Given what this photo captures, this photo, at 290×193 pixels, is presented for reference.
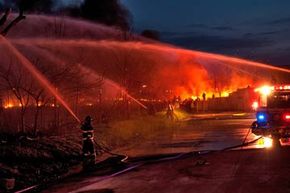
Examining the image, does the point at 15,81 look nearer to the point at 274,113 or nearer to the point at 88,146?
the point at 88,146

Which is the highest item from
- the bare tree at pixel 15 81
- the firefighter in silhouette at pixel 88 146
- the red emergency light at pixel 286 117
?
the bare tree at pixel 15 81

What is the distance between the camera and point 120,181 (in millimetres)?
11695

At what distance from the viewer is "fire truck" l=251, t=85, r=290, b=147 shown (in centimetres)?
1853

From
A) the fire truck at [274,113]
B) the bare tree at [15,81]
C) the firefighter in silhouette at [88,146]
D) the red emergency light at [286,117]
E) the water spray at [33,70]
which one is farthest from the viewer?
the water spray at [33,70]

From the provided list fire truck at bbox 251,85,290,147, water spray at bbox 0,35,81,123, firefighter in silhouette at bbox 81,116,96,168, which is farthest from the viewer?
water spray at bbox 0,35,81,123

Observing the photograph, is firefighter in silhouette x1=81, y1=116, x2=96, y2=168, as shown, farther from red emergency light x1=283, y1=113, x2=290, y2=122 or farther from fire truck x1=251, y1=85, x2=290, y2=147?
red emergency light x1=283, y1=113, x2=290, y2=122

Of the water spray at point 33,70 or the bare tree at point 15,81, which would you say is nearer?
the bare tree at point 15,81

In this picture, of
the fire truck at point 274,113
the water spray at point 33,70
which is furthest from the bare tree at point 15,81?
the fire truck at point 274,113

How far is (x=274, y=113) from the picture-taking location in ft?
61.3

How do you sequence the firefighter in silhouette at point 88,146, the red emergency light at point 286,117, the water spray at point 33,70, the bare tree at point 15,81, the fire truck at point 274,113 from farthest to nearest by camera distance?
1. the water spray at point 33,70
2. the bare tree at point 15,81
3. the fire truck at point 274,113
4. the red emergency light at point 286,117
5. the firefighter in silhouette at point 88,146

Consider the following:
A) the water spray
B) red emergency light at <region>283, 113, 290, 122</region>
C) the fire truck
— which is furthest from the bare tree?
red emergency light at <region>283, 113, 290, 122</region>

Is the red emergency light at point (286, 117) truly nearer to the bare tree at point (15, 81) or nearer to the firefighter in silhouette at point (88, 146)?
the firefighter in silhouette at point (88, 146)

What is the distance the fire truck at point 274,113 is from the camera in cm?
1853

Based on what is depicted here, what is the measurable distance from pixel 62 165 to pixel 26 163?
112 centimetres
